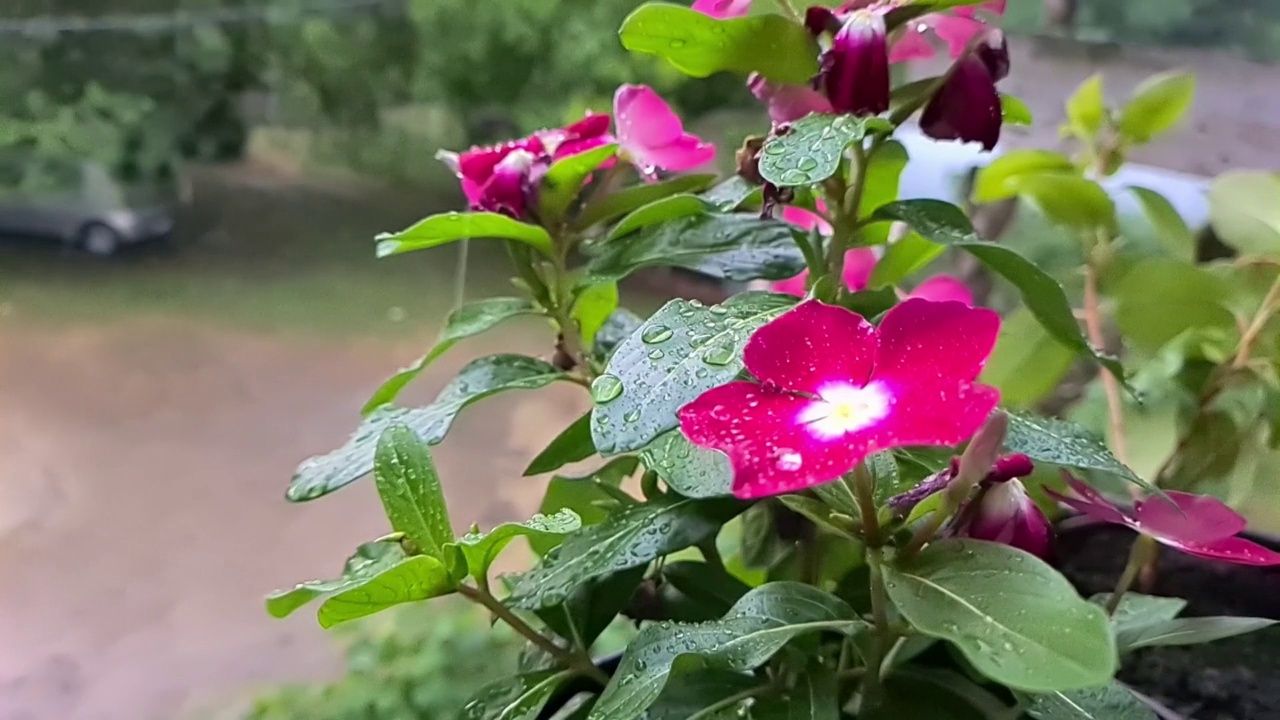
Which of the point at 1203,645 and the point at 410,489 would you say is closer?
the point at 410,489

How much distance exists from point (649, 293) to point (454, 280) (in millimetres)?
283

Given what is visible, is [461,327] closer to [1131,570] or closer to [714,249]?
[714,249]

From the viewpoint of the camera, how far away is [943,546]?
13.6 inches

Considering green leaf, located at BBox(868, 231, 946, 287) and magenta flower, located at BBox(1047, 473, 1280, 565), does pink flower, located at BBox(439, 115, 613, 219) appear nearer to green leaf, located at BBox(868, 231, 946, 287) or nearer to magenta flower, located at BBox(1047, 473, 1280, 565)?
green leaf, located at BBox(868, 231, 946, 287)

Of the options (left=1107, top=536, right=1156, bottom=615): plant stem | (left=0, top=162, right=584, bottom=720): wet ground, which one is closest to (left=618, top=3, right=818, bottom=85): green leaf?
(left=1107, top=536, right=1156, bottom=615): plant stem

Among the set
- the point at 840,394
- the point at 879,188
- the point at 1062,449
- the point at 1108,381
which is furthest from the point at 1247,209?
the point at 840,394

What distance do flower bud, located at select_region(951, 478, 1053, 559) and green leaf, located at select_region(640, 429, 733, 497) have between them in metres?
0.10

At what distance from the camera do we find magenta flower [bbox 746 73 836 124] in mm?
434

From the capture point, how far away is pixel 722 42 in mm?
409

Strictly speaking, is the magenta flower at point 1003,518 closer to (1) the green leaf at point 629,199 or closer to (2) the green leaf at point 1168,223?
(1) the green leaf at point 629,199

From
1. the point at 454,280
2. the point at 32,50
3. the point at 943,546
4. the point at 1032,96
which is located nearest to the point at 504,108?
the point at 454,280

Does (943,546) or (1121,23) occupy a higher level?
(1121,23)

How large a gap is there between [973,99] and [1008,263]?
0.25ft

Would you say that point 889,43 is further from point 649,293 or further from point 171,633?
point 171,633
